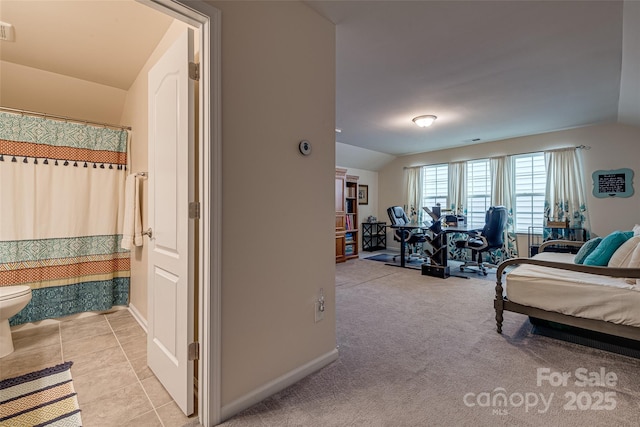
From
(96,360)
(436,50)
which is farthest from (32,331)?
(436,50)

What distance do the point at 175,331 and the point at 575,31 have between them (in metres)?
3.43

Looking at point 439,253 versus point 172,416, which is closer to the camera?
point 172,416

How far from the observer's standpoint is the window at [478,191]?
5.79 metres

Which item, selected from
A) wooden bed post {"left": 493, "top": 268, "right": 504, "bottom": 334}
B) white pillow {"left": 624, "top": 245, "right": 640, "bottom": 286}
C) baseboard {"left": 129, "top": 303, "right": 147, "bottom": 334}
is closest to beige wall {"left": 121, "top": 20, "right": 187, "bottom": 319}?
baseboard {"left": 129, "top": 303, "right": 147, "bottom": 334}

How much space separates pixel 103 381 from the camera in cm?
180

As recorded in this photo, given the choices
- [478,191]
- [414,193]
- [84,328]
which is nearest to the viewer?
[84,328]

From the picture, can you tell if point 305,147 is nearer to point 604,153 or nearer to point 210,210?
point 210,210

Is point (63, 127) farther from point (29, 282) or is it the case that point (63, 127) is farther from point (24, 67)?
point (29, 282)

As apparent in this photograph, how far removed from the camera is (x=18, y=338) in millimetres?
2369

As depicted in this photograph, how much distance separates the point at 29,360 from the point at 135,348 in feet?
2.19

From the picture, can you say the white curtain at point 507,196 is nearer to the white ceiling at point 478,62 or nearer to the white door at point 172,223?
the white ceiling at point 478,62

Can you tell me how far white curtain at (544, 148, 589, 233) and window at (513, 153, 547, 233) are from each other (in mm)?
155

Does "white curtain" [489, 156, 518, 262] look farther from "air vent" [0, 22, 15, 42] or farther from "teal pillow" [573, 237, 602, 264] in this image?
"air vent" [0, 22, 15, 42]

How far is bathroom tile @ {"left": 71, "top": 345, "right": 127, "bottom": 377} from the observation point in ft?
6.31
